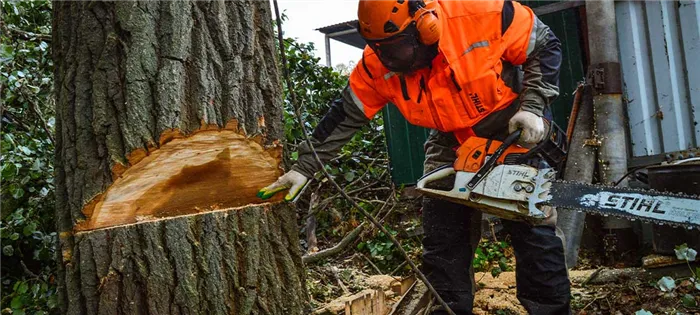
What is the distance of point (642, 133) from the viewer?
12.5 feet

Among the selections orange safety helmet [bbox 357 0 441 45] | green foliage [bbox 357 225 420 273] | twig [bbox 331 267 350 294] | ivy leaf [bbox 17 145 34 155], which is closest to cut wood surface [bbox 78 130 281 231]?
orange safety helmet [bbox 357 0 441 45]

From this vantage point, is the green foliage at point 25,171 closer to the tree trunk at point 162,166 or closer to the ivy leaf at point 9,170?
the ivy leaf at point 9,170

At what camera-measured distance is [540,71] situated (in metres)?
2.32

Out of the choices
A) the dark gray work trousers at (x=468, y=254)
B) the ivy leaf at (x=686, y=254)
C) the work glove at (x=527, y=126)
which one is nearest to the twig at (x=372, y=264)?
the dark gray work trousers at (x=468, y=254)

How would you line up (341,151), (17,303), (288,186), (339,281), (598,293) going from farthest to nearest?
1. (341,151)
2. (339,281)
3. (598,293)
4. (17,303)
5. (288,186)

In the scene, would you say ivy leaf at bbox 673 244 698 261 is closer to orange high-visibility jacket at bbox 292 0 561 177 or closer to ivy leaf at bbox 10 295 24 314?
orange high-visibility jacket at bbox 292 0 561 177

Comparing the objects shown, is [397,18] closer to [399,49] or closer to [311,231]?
[399,49]

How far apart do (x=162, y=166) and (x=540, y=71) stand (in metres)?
1.60

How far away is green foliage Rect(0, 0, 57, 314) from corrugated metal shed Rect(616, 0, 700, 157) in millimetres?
3790

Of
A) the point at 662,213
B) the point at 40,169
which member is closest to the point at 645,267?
the point at 662,213

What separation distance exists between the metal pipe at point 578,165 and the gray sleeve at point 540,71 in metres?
1.43

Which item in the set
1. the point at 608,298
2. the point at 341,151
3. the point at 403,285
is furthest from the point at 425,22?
the point at 341,151

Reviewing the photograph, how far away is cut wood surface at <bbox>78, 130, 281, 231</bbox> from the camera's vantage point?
1612 millimetres

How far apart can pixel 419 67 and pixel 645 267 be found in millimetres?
2033
